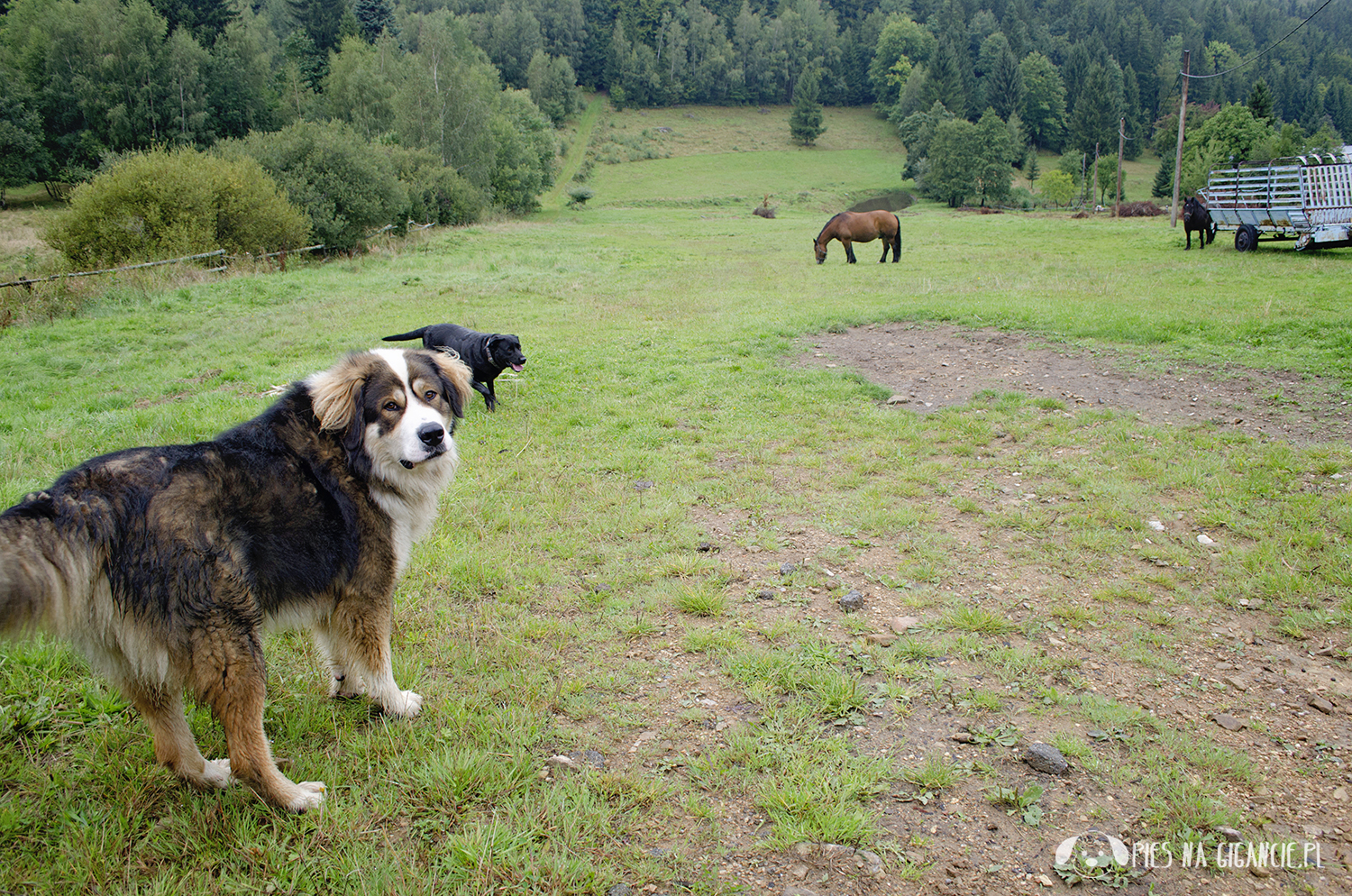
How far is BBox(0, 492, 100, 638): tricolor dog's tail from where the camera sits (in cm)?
222

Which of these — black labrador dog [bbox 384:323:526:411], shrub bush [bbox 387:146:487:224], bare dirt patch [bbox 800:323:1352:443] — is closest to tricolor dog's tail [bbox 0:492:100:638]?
black labrador dog [bbox 384:323:526:411]

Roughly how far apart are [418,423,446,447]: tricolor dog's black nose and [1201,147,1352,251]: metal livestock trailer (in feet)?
73.6

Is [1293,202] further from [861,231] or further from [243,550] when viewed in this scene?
[243,550]

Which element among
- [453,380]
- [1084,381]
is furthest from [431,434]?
[1084,381]

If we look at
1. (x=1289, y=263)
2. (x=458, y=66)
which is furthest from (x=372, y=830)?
(x=458, y=66)

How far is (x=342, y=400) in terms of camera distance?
10.9 feet

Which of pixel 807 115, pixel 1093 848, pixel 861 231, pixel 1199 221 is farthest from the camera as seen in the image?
pixel 807 115

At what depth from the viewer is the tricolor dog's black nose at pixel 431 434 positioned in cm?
338

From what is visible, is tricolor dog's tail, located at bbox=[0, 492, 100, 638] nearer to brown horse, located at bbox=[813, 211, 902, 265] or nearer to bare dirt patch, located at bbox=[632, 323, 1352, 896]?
bare dirt patch, located at bbox=[632, 323, 1352, 896]

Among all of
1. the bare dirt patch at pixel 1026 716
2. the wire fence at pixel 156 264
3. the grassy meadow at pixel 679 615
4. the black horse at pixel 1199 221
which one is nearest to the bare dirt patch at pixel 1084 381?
the grassy meadow at pixel 679 615

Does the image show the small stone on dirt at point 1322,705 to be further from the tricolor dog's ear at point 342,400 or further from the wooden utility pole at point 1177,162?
the wooden utility pole at point 1177,162

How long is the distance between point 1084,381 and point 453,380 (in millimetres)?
7988

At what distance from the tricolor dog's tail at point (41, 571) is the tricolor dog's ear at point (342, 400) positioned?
3.50ft

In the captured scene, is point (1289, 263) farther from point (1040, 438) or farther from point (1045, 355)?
point (1040, 438)
